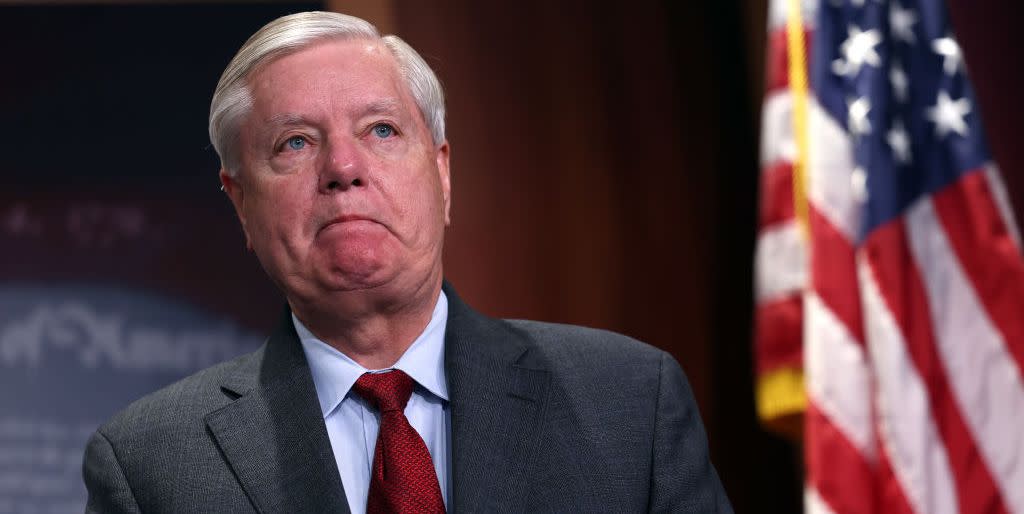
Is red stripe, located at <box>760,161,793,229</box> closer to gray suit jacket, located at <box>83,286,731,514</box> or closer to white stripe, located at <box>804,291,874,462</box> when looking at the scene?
white stripe, located at <box>804,291,874,462</box>

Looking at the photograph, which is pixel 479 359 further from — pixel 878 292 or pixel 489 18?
pixel 489 18

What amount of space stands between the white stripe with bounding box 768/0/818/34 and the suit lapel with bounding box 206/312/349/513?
1.59 metres

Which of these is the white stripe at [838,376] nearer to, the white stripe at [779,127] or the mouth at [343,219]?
the white stripe at [779,127]

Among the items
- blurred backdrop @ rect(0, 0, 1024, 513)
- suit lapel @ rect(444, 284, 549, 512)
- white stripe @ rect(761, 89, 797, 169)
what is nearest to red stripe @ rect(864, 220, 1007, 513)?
white stripe @ rect(761, 89, 797, 169)

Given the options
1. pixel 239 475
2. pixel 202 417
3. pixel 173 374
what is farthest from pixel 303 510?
pixel 173 374

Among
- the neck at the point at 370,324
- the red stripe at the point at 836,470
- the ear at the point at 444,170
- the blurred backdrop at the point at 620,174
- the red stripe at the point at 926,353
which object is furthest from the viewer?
the blurred backdrop at the point at 620,174

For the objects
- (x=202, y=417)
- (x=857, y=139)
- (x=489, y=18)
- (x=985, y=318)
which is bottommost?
(x=985, y=318)

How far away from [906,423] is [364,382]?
1.26m

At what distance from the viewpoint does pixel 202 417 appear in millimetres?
1506

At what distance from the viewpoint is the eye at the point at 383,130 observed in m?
1.53

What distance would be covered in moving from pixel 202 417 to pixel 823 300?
141 centimetres

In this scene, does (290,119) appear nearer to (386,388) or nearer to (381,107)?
(381,107)

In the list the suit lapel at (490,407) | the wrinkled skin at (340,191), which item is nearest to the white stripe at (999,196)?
the suit lapel at (490,407)

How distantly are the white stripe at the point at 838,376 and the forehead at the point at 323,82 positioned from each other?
1.22 meters
